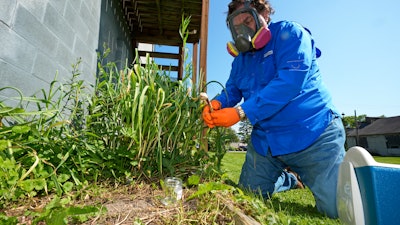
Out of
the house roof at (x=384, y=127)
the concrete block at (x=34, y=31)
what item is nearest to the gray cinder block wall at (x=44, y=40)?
the concrete block at (x=34, y=31)

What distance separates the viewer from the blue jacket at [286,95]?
4.69ft

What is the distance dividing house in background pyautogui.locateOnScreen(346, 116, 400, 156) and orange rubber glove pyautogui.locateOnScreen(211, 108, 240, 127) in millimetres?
35217

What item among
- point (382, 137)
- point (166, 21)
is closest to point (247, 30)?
point (166, 21)

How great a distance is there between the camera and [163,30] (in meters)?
5.07

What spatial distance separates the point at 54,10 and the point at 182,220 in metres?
1.71

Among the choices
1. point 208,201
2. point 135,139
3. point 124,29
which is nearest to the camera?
point 208,201

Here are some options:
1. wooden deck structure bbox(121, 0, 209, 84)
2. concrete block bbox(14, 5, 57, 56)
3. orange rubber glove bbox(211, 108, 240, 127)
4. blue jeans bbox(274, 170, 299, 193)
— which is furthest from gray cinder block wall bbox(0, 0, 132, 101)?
blue jeans bbox(274, 170, 299, 193)

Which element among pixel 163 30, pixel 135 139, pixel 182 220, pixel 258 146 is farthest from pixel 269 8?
pixel 163 30

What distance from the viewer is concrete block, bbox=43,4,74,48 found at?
5.06 ft

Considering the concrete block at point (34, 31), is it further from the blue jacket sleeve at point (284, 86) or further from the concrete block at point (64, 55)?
the blue jacket sleeve at point (284, 86)

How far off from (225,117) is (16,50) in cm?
120

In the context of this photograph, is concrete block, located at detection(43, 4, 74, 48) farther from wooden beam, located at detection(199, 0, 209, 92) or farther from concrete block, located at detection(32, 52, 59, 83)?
wooden beam, located at detection(199, 0, 209, 92)

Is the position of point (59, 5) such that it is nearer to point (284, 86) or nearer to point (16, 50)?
point (16, 50)

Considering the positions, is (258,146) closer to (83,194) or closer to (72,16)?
(83,194)
